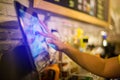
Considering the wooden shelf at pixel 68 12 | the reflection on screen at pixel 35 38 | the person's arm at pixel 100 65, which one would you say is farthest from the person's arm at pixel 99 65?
the wooden shelf at pixel 68 12

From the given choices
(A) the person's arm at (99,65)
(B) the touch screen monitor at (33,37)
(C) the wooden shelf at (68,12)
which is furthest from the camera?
(C) the wooden shelf at (68,12)

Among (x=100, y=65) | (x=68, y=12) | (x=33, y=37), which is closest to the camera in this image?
(x=33, y=37)

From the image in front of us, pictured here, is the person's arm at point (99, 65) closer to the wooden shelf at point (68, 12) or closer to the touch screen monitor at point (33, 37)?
the touch screen monitor at point (33, 37)

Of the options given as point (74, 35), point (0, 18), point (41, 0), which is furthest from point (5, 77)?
point (74, 35)

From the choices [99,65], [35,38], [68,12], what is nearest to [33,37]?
[35,38]

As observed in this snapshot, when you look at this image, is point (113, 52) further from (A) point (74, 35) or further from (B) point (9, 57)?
(B) point (9, 57)

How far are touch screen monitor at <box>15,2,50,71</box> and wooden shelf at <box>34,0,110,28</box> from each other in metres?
0.26

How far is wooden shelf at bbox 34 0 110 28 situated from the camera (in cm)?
155

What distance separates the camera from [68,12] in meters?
1.91

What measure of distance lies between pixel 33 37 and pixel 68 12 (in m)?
0.72

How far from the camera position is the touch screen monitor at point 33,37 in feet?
3.75

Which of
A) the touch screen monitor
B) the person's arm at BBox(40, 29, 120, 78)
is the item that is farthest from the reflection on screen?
the person's arm at BBox(40, 29, 120, 78)

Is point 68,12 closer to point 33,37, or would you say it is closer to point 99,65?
point 99,65

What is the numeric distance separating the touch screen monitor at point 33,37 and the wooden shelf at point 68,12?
0.84 ft
